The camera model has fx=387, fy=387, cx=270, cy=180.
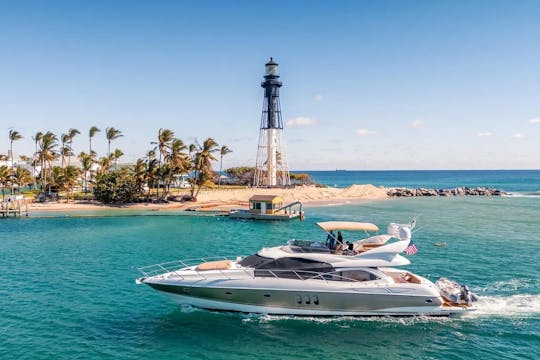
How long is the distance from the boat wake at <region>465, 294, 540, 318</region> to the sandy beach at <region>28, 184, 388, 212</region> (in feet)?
140

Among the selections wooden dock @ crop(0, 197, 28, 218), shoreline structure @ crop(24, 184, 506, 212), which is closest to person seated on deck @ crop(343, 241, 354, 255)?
shoreline structure @ crop(24, 184, 506, 212)

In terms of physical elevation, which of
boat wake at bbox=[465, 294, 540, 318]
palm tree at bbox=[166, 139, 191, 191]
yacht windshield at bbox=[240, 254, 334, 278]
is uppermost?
palm tree at bbox=[166, 139, 191, 191]

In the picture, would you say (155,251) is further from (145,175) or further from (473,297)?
(145,175)

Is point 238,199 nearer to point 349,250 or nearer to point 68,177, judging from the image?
point 68,177

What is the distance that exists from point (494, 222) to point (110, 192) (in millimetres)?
55725

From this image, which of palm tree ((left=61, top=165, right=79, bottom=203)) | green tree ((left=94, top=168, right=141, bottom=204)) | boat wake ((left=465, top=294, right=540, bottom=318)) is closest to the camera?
boat wake ((left=465, top=294, right=540, bottom=318))

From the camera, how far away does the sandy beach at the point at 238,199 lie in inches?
2398

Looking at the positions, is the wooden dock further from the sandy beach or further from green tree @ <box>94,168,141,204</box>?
green tree @ <box>94,168,141,204</box>

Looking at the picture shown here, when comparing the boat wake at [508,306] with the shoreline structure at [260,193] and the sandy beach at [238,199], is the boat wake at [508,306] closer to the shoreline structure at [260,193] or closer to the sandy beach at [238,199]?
the shoreline structure at [260,193]

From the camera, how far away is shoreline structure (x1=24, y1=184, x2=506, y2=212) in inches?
2404

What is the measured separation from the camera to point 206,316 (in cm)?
1784

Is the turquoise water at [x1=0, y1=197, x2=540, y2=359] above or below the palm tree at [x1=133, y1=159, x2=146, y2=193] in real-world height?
below

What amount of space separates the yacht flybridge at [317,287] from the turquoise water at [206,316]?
1.96ft

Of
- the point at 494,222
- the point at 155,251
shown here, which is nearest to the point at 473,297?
the point at 155,251
